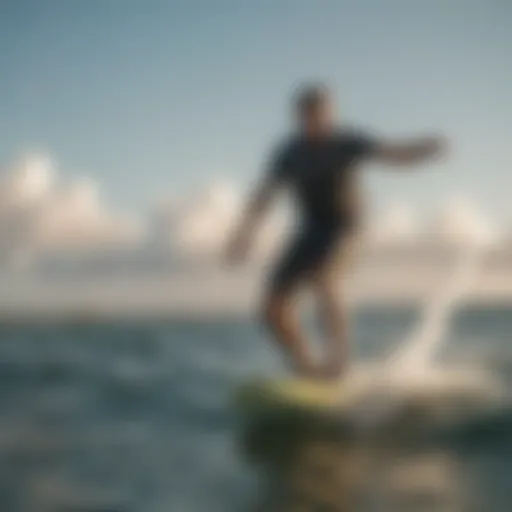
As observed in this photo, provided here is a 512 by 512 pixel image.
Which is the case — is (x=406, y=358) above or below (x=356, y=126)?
below

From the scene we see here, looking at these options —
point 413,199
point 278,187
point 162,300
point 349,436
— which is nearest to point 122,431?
A: point 162,300

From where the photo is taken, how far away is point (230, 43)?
1.30 m

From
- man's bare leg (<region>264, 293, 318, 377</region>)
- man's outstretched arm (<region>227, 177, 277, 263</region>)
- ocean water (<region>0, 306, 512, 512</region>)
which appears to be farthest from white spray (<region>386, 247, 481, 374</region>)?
man's outstretched arm (<region>227, 177, 277, 263</region>)

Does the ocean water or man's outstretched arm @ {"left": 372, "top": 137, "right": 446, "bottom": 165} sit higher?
man's outstretched arm @ {"left": 372, "top": 137, "right": 446, "bottom": 165}

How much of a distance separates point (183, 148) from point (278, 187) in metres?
0.18

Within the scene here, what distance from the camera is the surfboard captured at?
3.91ft

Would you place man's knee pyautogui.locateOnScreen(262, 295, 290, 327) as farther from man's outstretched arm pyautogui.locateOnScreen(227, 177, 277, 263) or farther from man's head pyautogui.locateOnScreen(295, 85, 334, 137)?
man's head pyautogui.locateOnScreen(295, 85, 334, 137)

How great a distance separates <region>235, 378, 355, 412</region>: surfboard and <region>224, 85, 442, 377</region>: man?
0.02 meters

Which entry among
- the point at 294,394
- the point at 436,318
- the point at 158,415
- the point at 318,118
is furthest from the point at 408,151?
the point at 158,415

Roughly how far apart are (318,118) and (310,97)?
0.15 feet

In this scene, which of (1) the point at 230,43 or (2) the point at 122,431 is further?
(1) the point at 230,43

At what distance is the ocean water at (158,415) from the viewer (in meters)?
1.14

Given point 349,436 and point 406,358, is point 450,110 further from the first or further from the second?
point 349,436

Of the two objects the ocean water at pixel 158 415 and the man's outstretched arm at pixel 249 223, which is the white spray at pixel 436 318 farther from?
the man's outstretched arm at pixel 249 223
